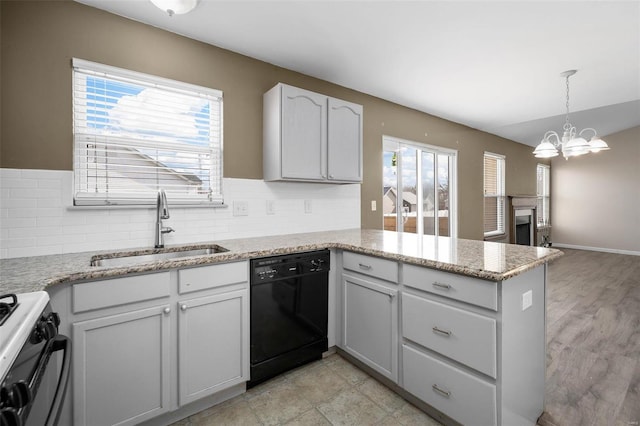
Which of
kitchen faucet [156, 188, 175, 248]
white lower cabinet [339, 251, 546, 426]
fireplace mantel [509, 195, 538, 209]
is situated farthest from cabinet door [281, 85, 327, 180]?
fireplace mantel [509, 195, 538, 209]

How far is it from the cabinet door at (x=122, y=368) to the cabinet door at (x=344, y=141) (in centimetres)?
184

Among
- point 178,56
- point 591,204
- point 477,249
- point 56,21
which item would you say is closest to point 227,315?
point 477,249

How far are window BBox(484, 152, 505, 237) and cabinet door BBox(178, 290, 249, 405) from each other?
506 cm

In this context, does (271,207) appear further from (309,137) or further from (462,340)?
(462,340)

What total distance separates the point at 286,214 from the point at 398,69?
5.82 ft

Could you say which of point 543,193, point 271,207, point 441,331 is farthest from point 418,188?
point 543,193

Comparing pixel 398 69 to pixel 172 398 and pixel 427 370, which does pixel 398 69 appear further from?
pixel 172 398

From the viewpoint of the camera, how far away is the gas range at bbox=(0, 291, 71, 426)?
26.9 inches

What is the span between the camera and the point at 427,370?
171 centimetres

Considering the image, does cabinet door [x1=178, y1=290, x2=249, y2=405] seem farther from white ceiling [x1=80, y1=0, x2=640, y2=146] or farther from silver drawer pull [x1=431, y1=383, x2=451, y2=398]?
white ceiling [x1=80, y1=0, x2=640, y2=146]

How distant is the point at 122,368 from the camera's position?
153 centimetres

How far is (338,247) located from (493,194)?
15.9ft

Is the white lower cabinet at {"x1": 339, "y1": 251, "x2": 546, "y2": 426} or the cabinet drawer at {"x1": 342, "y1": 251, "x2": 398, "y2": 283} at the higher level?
the cabinet drawer at {"x1": 342, "y1": 251, "x2": 398, "y2": 283}

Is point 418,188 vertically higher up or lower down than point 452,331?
higher up
